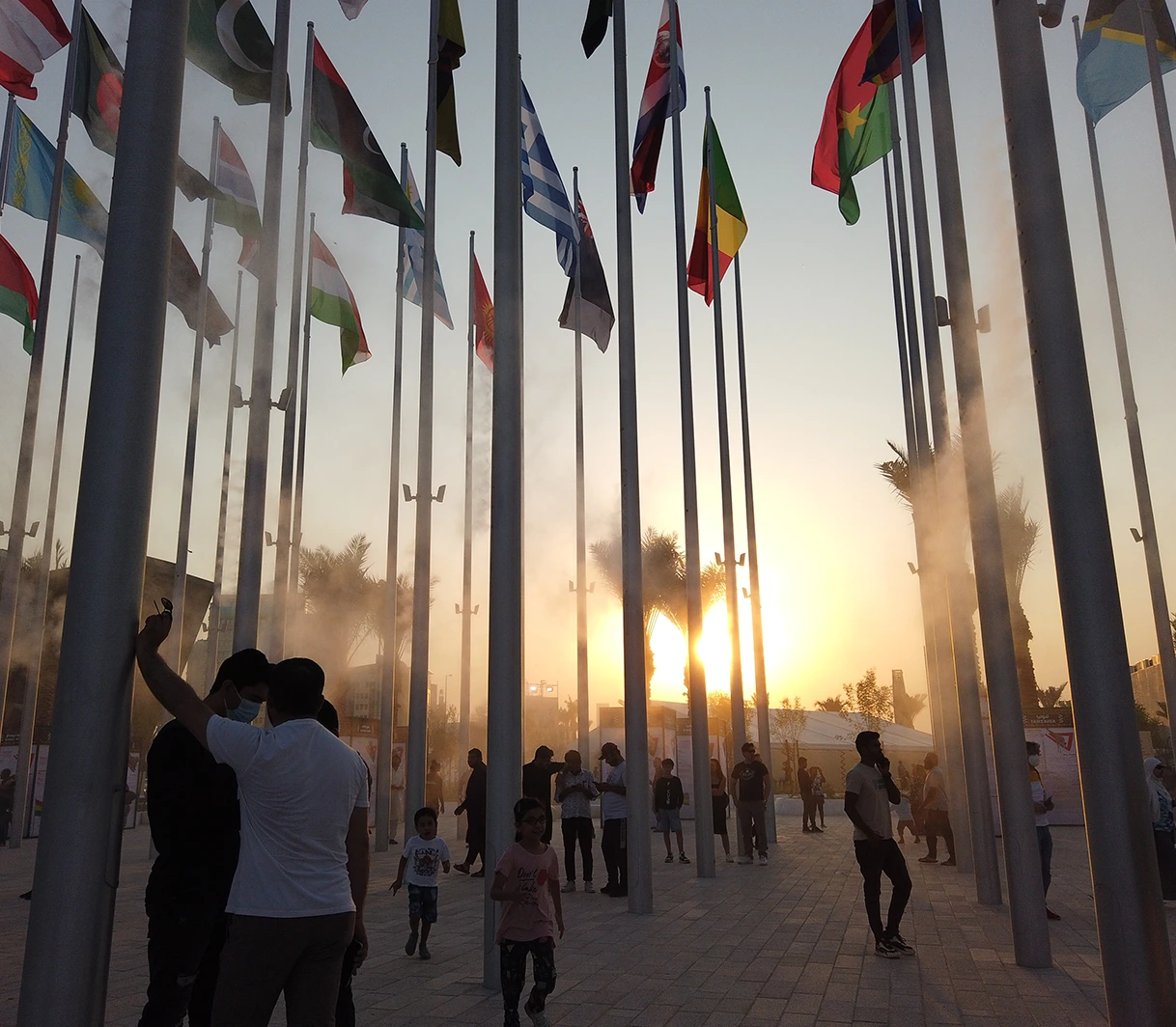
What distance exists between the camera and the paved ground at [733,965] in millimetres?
6836

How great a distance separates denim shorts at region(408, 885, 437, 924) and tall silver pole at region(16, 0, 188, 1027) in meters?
5.52

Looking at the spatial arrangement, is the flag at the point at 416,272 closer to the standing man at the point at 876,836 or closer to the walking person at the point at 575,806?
the walking person at the point at 575,806

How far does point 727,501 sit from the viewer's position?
19.8 m

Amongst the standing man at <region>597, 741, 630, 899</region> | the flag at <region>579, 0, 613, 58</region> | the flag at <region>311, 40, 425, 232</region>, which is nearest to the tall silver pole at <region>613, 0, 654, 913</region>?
the flag at <region>579, 0, 613, 58</region>

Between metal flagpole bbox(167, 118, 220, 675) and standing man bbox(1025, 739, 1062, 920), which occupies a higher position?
metal flagpole bbox(167, 118, 220, 675)

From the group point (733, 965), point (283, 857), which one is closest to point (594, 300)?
point (733, 965)

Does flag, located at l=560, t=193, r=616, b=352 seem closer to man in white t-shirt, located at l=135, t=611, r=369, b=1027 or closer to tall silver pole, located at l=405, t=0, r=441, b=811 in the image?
tall silver pole, located at l=405, t=0, r=441, b=811

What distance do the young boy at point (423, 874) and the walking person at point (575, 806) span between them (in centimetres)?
453

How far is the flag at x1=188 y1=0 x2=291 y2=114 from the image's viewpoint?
12.3 meters

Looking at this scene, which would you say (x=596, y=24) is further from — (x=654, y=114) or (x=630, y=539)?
(x=630, y=539)

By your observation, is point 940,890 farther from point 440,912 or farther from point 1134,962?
point 1134,962

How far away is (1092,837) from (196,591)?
111 ft

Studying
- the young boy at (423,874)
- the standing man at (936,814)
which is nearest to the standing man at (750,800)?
the standing man at (936,814)

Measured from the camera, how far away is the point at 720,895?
13211 millimetres
